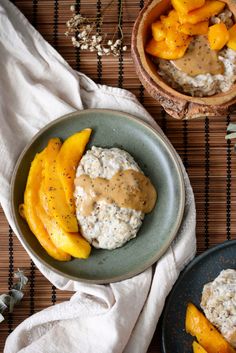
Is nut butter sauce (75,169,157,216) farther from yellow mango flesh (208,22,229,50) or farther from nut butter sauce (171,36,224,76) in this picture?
yellow mango flesh (208,22,229,50)

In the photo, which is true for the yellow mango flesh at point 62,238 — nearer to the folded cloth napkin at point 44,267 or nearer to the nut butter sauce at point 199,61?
the folded cloth napkin at point 44,267

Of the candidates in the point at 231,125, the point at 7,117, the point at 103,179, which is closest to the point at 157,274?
the point at 103,179

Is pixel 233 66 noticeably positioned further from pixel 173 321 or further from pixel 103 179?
pixel 173 321

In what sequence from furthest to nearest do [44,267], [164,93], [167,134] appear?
1. [167,134]
2. [44,267]
3. [164,93]

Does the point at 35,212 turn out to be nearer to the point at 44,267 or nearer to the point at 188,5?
the point at 44,267

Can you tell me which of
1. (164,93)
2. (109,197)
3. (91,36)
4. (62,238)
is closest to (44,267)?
(62,238)

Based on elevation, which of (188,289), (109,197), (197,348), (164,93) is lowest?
(197,348)

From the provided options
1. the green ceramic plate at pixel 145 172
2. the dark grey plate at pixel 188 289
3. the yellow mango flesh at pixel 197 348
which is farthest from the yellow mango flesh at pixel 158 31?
the yellow mango flesh at pixel 197 348
